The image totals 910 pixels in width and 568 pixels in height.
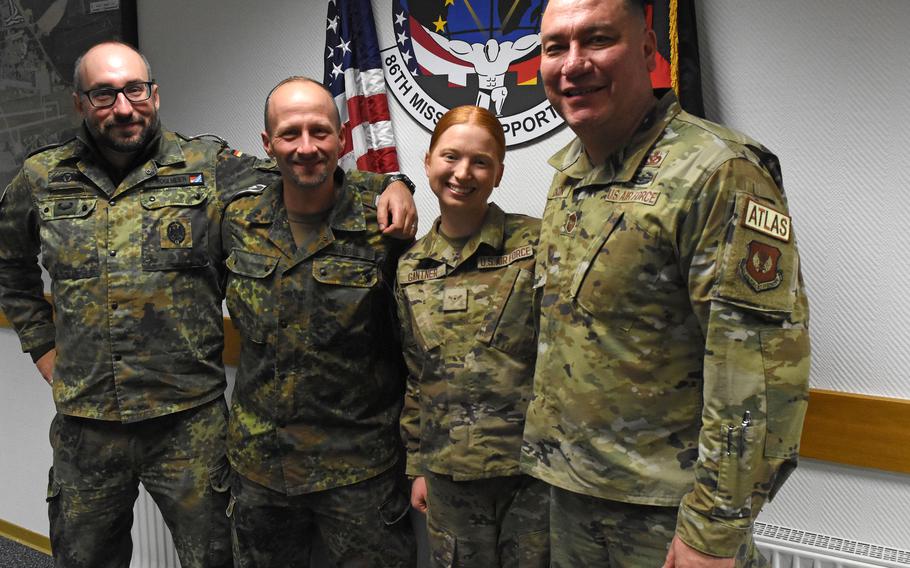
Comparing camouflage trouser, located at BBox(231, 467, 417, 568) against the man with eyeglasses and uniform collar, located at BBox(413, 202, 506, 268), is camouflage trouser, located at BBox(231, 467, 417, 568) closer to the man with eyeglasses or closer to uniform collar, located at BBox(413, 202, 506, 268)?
the man with eyeglasses

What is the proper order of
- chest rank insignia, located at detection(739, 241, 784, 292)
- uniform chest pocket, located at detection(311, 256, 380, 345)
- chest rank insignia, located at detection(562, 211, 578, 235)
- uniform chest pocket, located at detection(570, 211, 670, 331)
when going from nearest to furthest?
chest rank insignia, located at detection(739, 241, 784, 292) → uniform chest pocket, located at detection(570, 211, 670, 331) → chest rank insignia, located at detection(562, 211, 578, 235) → uniform chest pocket, located at detection(311, 256, 380, 345)

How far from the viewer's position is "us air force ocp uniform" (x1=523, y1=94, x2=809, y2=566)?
106 cm

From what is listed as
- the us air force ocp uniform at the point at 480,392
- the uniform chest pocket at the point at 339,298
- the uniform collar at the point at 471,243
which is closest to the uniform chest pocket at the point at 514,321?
the us air force ocp uniform at the point at 480,392

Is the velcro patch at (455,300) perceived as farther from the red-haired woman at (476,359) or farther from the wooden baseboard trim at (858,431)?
the wooden baseboard trim at (858,431)

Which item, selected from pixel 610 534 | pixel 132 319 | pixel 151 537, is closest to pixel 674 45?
pixel 610 534

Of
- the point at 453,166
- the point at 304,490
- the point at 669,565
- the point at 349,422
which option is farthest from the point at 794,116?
the point at 304,490

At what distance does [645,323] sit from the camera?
47.1 inches

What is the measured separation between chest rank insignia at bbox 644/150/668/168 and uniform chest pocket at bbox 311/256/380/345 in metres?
0.82

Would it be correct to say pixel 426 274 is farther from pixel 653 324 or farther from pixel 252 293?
pixel 653 324

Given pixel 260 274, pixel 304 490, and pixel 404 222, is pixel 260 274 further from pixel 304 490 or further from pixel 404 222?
pixel 304 490

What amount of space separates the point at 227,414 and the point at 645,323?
139 centimetres

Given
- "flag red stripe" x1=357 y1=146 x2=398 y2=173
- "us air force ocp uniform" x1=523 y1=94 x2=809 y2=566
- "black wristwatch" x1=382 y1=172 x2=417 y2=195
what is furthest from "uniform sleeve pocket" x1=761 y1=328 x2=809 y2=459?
"flag red stripe" x1=357 y1=146 x2=398 y2=173

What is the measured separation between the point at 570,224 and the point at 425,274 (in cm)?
47

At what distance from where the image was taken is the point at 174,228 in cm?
201
